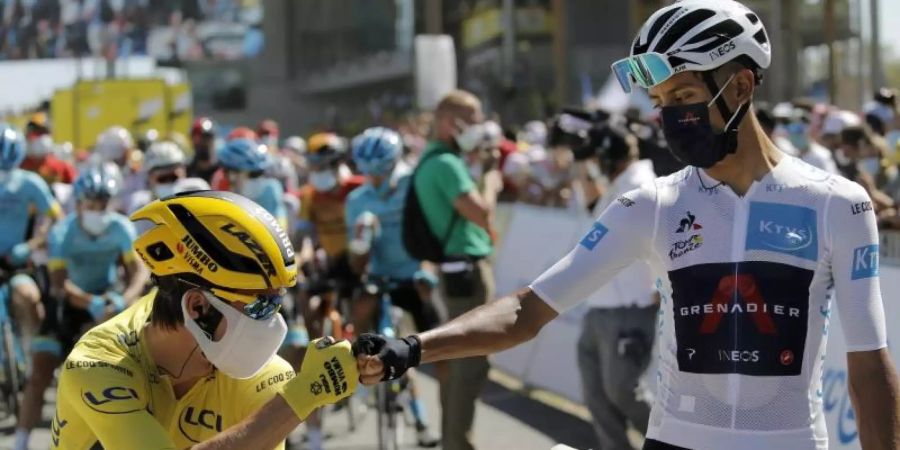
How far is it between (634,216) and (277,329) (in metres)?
0.90

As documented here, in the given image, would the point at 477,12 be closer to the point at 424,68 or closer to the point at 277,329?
the point at 424,68

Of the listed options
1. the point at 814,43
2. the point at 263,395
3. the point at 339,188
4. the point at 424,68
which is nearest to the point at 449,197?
the point at 339,188

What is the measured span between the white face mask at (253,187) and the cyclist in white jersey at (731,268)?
5.87 m

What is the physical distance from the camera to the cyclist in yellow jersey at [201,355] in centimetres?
305

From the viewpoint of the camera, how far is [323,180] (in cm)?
1034

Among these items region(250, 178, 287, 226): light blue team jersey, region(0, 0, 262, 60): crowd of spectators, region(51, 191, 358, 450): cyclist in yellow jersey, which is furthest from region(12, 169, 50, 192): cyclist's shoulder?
region(0, 0, 262, 60): crowd of spectators

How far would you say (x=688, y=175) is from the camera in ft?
10.9

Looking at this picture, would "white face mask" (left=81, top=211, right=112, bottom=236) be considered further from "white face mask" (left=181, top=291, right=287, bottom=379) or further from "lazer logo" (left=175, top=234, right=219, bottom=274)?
"lazer logo" (left=175, top=234, right=219, bottom=274)

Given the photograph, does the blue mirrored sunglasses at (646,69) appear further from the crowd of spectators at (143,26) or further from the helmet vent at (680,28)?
the crowd of spectators at (143,26)

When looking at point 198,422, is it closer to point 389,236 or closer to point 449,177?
point 449,177

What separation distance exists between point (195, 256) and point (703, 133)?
1193mm

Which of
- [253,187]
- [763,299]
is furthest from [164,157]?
[763,299]

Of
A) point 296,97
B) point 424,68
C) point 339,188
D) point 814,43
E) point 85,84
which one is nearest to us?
point 339,188

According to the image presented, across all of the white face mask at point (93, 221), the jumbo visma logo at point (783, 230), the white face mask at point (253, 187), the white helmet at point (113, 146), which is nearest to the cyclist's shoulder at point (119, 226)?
the white face mask at point (93, 221)
